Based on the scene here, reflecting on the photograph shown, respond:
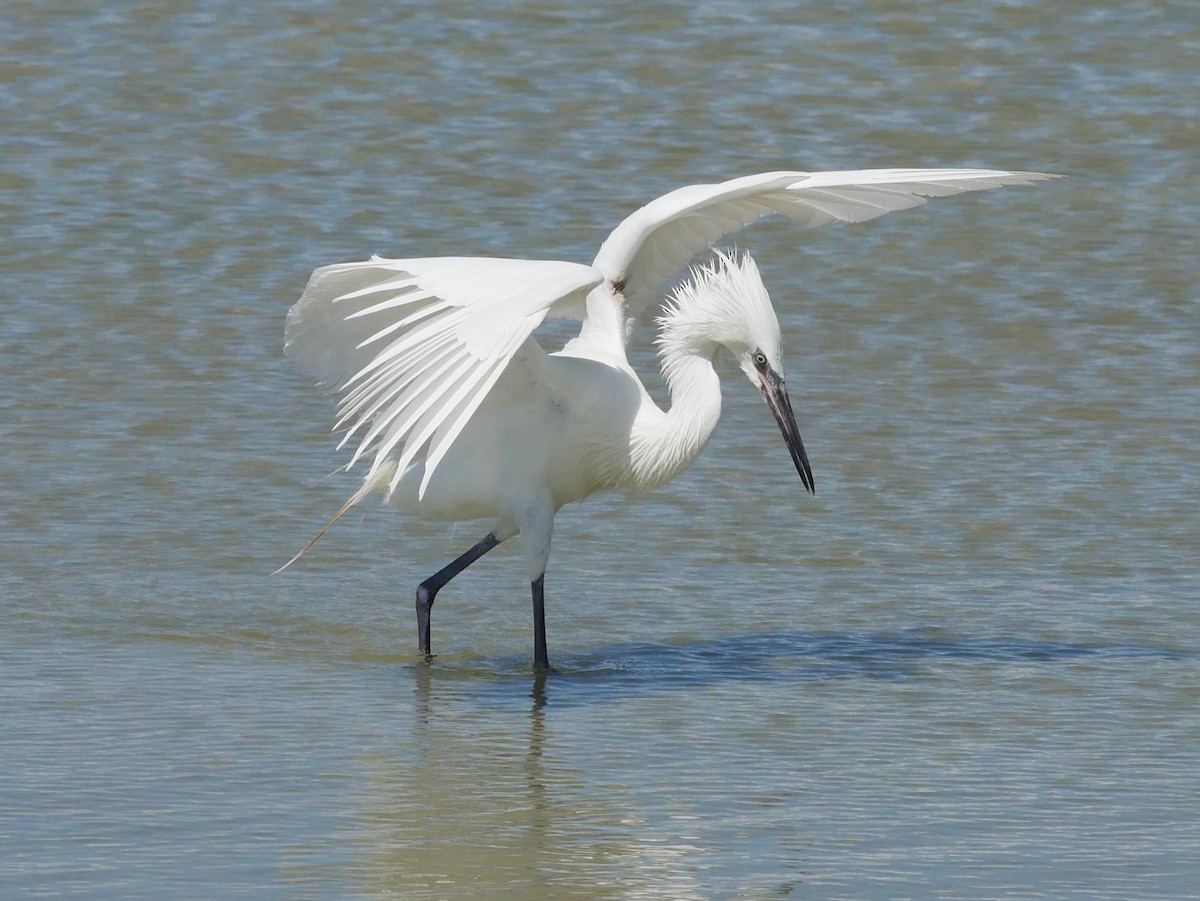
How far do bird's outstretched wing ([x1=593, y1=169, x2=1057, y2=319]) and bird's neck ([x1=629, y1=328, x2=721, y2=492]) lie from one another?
37 cm

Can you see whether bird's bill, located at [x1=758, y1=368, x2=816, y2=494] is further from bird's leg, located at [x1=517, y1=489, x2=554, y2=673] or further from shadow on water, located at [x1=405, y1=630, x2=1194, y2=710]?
bird's leg, located at [x1=517, y1=489, x2=554, y2=673]

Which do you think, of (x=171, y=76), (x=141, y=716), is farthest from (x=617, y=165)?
(x=141, y=716)

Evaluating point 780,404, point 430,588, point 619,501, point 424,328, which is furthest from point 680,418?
point 619,501

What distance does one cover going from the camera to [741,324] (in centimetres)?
680

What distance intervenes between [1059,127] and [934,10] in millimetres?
2034

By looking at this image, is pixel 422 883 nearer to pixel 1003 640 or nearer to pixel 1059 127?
pixel 1003 640

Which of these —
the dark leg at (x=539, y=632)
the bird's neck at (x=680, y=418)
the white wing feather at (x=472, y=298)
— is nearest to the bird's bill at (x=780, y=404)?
the bird's neck at (x=680, y=418)

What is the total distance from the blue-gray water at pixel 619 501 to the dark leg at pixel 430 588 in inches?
4.8

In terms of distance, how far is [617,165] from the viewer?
478 inches

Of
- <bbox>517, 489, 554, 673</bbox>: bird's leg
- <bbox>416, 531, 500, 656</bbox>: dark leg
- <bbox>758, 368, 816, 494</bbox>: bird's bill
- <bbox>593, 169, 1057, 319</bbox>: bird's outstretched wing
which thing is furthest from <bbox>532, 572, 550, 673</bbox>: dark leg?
<bbox>593, 169, 1057, 319</bbox>: bird's outstretched wing

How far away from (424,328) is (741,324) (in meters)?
1.23

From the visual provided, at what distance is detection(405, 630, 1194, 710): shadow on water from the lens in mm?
6434

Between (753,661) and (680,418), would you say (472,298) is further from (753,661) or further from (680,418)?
(753,661)

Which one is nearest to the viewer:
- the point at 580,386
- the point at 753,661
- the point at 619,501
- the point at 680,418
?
the point at 753,661
